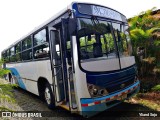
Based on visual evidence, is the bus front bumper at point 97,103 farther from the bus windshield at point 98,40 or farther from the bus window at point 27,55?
the bus window at point 27,55

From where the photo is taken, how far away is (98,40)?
15.3ft

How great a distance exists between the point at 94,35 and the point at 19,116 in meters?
3.57

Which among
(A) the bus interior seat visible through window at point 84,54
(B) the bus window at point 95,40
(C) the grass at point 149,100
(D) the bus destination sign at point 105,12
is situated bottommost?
(C) the grass at point 149,100

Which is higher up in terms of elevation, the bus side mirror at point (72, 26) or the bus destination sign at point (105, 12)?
the bus destination sign at point (105, 12)

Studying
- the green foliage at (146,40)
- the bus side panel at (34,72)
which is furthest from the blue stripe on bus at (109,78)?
the green foliage at (146,40)

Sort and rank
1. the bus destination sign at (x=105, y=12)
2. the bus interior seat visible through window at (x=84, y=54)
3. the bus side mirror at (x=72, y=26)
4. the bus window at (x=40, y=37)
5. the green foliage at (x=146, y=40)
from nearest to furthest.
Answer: the bus side mirror at (x=72, y=26)
the bus interior seat visible through window at (x=84, y=54)
the bus destination sign at (x=105, y=12)
the bus window at (x=40, y=37)
the green foliage at (x=146, y=40)

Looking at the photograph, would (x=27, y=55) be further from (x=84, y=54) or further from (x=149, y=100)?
(x=149, y=100)

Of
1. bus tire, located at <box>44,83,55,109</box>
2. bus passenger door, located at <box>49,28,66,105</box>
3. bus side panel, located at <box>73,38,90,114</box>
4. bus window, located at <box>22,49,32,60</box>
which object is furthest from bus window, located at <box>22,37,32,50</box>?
bus side panel, located at <box>73,38,90,114</box>

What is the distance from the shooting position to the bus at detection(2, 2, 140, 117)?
413 centimetres

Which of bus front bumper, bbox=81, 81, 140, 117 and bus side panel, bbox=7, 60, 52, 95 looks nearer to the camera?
bus front bumper, bbox=81, 81, 140, 117

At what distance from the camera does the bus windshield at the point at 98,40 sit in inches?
171

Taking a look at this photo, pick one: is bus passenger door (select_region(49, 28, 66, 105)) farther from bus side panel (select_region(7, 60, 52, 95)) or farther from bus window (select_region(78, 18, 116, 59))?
bus window (select_region(78, 18, 116, 59))

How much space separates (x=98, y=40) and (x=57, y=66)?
1451mm

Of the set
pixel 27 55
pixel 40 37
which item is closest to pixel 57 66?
pixel 40 37
